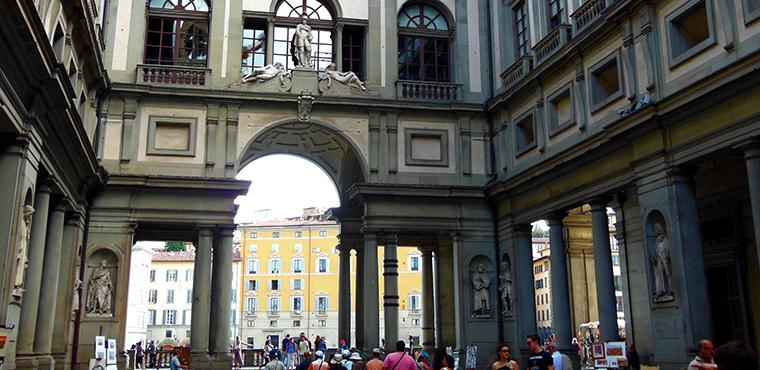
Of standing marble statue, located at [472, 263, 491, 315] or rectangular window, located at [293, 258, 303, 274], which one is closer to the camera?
standing marble statue, located at [472, 263, 491, 315]

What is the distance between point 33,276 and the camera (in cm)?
1803

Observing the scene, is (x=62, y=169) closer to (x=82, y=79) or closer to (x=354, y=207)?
(x=82, y=79)

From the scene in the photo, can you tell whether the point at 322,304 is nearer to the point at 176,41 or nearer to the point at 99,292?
the point at 176,41

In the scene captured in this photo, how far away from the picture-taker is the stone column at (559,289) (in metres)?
21.7

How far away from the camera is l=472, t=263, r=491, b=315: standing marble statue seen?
25.7 metres

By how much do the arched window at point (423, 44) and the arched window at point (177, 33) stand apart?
759 cm

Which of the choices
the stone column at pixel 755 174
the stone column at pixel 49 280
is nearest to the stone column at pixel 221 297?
the stone column at pixel 49 280

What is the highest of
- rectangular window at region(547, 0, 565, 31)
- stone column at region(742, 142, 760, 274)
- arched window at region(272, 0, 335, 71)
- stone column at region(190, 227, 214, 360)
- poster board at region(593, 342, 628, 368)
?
arched window at region(272, 0, 335, 71)

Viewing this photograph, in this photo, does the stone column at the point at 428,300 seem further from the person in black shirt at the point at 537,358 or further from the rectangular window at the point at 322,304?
the rectangular window at the point at 322,304

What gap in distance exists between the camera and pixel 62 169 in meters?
19.5

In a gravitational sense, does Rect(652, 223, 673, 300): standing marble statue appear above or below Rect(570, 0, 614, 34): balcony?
below

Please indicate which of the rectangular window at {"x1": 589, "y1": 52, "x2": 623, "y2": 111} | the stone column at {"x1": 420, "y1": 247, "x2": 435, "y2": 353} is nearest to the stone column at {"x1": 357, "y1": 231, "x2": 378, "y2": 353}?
the stone column at {"x1": 420, "y1": 247, "x2": 435, "y2": 353}

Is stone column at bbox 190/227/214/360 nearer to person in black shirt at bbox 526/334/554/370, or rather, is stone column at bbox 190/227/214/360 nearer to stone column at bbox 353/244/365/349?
stone column at bbox 353/244/365/349

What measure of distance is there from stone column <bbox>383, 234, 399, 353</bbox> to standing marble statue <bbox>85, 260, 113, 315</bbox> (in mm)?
9250
